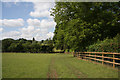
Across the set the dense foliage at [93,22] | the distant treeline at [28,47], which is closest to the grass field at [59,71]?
the dense foliage at [93,22]

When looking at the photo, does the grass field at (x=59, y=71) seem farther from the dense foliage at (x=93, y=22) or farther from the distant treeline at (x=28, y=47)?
the distant treeline at (x=28, y=47)

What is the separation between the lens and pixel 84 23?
65.1ft

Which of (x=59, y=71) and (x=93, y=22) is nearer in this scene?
(x=59, y=71)

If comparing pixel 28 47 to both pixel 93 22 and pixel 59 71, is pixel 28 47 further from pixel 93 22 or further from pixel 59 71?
pixel 59 71

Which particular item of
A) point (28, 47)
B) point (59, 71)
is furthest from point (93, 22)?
point (28, 47)

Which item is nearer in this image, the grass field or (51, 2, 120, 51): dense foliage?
the grass field

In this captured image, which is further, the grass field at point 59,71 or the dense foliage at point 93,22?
the dense foliage at point 93,22

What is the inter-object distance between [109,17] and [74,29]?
208 inches

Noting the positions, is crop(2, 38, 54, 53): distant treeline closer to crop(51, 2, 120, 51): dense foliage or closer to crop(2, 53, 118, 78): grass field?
crop(51, 2, 120, 51): dense foliage

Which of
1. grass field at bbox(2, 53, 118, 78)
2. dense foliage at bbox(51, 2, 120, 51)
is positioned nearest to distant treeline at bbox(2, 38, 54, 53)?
dense foliage at bbox(51, 2, 120, 51)

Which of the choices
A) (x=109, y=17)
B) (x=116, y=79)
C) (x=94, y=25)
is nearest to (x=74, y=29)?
(x=94, y=25)

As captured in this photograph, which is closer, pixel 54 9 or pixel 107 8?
pixel 107 8

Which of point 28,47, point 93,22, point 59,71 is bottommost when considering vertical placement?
point 28,47

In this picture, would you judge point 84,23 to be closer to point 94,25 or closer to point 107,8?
point 94,25
